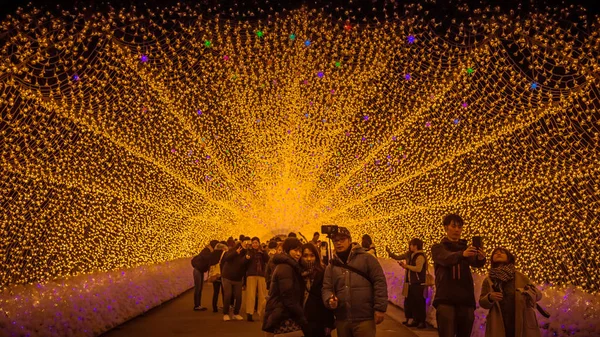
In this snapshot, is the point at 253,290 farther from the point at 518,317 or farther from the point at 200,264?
the point at 518,317

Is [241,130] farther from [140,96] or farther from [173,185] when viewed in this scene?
[140,96]

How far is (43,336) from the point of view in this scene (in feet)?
30.2

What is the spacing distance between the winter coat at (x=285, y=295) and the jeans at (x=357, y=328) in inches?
35.7

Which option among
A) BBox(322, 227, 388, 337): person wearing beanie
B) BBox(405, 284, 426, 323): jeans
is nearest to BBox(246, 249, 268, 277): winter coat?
BBox(405, 284, 426, 323): jeans

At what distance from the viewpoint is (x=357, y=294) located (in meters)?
6.83

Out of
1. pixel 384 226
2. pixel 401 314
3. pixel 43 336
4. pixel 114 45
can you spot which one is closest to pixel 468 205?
pixel 401 314

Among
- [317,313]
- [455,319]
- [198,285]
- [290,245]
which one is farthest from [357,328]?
[198,285]

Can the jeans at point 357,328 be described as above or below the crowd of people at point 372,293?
below

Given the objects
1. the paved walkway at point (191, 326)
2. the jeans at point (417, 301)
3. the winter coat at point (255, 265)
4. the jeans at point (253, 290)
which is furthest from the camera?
the winter coat at point (255, 265)

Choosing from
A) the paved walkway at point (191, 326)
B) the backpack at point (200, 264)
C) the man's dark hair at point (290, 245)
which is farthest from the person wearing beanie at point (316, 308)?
the backpack at point (200, 264)

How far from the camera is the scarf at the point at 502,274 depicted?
7.17 metres

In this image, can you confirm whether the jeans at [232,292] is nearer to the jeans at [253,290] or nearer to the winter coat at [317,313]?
the jeans at [253,290]

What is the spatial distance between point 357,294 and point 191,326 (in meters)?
6.93

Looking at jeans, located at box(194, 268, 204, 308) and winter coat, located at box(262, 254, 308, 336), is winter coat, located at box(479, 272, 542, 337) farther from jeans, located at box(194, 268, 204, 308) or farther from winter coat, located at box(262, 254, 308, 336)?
jeans, located at box(194, 268, 204, 308)
